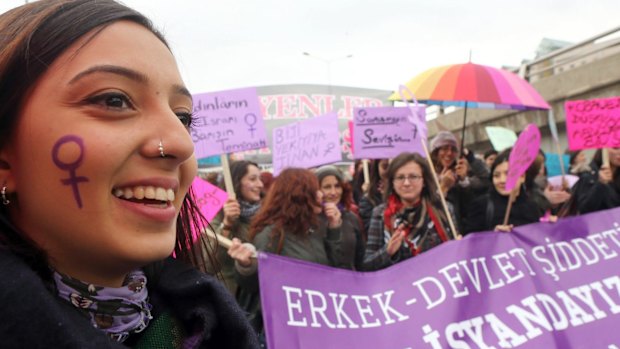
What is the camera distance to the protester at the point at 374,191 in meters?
4.84

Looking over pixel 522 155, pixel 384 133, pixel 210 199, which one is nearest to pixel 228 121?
pixel 210 199

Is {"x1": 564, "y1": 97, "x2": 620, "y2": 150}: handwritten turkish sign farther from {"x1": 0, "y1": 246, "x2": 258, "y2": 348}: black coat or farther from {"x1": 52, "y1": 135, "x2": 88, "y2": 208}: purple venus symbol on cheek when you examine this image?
{"x1": 52, "y1": 135, "x2": 88, "y2": 208}: purple venus symbol on cheek

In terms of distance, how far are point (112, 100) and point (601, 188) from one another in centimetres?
438

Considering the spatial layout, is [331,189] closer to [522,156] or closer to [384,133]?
[384,133]

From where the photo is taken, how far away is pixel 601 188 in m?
4.30

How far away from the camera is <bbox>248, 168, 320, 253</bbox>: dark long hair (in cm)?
324

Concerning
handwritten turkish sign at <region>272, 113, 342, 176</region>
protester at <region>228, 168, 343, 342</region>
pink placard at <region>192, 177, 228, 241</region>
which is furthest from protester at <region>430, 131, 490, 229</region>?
pink placard at <region>192, 177, 228, 241</region>

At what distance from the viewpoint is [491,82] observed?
17.2ft

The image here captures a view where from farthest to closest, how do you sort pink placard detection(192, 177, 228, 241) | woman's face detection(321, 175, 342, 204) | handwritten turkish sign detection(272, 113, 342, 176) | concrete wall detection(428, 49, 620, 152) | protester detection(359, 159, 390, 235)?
concrete wall detection(428, 49, 620, 152), handwritten turkish sign detection(272, 113, 342, 176), protester detection(359, 159, 390, 235), woman's face detection(321, 175, 342, 204), pink placard detection(192, 177, 228, 241)

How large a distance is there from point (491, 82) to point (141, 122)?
4.92 meters

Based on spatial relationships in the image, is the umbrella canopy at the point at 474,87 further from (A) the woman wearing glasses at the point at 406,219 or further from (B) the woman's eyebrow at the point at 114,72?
(B) the woman's eyebrow at the point at 114,72

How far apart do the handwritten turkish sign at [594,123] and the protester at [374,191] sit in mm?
1727

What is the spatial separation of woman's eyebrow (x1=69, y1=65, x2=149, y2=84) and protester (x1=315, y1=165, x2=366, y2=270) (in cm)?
263

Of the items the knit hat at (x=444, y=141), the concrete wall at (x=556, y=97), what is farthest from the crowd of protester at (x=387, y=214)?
the concrete wall at (x=556, y=97)
